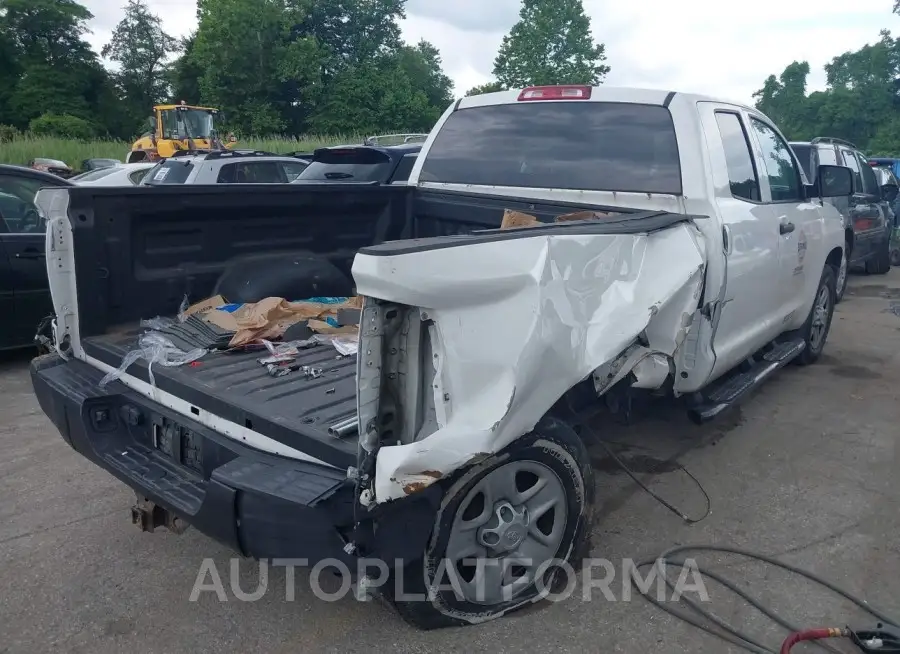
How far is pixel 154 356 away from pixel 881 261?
12.1 m

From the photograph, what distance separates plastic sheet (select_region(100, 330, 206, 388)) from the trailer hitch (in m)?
0.49

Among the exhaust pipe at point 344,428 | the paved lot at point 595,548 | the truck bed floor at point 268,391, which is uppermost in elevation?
the exhaust pipe at point 344,428

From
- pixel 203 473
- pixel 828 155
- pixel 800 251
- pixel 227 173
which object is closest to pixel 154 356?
pixel 203 473

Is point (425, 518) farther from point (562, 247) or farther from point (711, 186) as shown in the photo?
point (711, 186)

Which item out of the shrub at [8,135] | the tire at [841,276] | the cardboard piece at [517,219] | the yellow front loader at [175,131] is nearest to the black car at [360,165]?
the cardboard piece at [517,219]

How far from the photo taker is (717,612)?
9.95 feet

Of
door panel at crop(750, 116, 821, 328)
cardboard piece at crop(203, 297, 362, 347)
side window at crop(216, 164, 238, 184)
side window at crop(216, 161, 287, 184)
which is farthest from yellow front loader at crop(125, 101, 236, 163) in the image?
cardboard piece at crop(203, 297, 362, 347)

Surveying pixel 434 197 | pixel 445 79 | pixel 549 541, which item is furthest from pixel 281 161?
pixel 445 79

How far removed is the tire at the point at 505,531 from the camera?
2627 millimetres

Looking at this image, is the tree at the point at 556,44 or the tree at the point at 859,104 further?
the tree at the point at 556,44

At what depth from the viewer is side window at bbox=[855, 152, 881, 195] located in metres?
10.9

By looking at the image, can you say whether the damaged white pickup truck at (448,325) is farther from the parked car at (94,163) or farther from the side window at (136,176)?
the parked car at (94,163)

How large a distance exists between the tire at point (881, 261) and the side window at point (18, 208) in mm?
11485

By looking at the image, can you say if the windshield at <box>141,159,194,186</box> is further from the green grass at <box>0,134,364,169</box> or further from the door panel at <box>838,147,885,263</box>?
the green grass at <box>0,134,364,169</box>
